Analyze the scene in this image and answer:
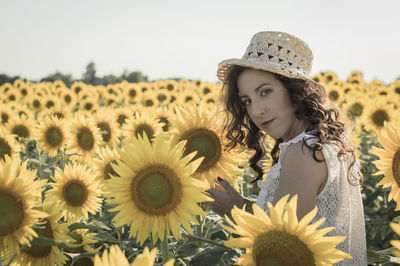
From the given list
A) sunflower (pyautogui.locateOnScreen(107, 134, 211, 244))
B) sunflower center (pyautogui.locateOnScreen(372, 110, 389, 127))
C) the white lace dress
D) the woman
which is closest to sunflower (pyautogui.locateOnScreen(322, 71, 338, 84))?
sunflower center (pyautogui.locateOnScreen(372, 110, 389, 127))

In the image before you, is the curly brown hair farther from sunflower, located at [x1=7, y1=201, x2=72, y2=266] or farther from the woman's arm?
sunflower, located at [x1=7, y1=201, x2=72, y2=266]

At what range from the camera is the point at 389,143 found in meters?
2.45

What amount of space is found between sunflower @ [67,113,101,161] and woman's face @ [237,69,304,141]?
3109 millimetres

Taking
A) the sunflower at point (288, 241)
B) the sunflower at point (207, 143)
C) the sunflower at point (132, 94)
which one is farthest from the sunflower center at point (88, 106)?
the sunflower at point (288, 241)

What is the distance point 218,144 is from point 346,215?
38.5 inches

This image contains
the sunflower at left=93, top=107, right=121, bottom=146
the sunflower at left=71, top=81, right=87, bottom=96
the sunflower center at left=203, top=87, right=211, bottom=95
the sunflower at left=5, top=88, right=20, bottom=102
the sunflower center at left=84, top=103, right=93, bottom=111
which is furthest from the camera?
the sunflower at left=71, top=81, right=87, bottom=96

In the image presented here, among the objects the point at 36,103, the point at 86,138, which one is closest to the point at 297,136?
the point at 86,138

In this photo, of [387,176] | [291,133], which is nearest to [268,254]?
[387,176]

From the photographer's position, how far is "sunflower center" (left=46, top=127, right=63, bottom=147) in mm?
5516

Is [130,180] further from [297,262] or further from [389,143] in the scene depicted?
[389,143]

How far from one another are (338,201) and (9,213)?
1.85 metres

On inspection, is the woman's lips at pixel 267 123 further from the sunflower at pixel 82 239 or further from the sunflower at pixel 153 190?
the sunflower at pixel 82 239

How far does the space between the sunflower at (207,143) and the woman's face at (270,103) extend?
1.04ft

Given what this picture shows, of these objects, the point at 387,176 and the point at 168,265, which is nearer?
the point at 168,265
